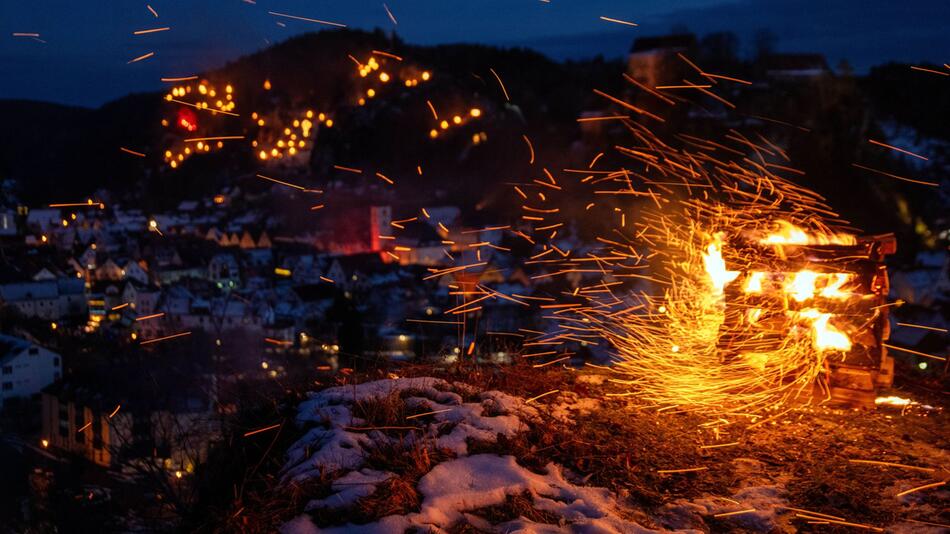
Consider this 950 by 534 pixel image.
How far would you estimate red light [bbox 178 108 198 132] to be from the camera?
344 inches

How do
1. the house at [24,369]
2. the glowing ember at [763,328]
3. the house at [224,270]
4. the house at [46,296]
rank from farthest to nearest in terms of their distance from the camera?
the house at [224,270]
the house at [46,296]
the house at [24,369]
the glowing ember at [763,328]

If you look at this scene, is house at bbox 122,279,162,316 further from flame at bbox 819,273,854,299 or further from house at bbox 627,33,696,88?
flame at bbox 819,273,854,299

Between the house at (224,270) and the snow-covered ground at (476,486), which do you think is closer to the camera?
the snow-covered ground at (476,486)

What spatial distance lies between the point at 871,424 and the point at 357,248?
46.4 metres

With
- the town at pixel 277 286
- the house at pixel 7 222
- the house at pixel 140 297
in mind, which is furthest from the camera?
the house at pixel 7 222

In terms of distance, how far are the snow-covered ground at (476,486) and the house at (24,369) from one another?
75.7 feet

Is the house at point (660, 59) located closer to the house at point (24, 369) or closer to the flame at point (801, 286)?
the house at point (24, 369)

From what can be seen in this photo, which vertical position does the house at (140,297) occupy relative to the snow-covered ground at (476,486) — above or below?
below

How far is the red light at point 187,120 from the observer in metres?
8.73

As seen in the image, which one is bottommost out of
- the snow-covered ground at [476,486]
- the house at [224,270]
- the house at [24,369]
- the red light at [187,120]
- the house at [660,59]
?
the house at [24,369]

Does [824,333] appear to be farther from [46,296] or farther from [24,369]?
[46,296]

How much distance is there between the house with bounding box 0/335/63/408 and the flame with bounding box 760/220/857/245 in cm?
2446

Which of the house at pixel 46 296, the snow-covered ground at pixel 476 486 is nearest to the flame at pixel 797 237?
the snow-covered ground at pixel 476 486

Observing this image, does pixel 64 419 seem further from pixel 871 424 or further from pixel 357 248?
pixel 357 248
